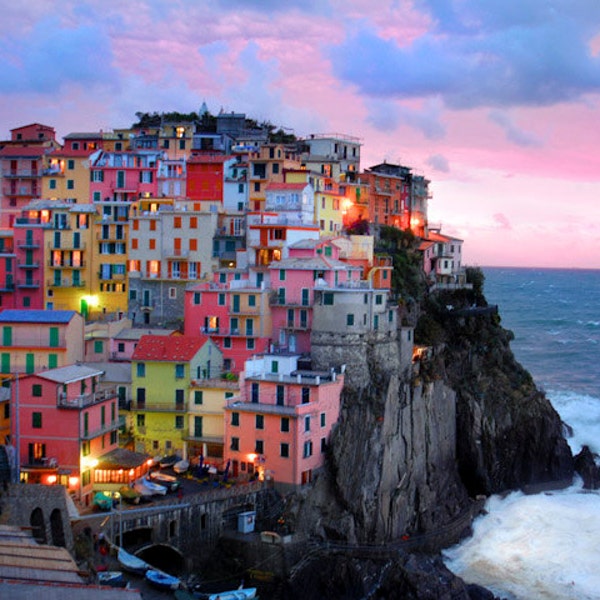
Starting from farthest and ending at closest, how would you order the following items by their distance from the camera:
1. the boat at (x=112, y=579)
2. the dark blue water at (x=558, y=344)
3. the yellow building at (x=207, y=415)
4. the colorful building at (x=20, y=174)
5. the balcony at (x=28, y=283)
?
the dark blue water at (x=558, y=344) < the colorful building at (x=20, y=174) < the balcony at (x=28, y=283) < the yellow building at (x=207, y=415) < the boat at (x=112, y=579)

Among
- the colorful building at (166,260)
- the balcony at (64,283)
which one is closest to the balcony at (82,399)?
the colorful building at (166,260)

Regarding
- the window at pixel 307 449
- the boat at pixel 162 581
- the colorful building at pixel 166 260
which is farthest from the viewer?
the colorful building at pixel 166 260

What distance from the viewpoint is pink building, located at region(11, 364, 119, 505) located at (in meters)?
47.2

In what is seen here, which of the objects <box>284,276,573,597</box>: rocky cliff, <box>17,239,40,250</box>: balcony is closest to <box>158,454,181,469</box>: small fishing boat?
<box>284,276,573,597</box>: rocky cliff

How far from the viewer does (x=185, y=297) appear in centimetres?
6294

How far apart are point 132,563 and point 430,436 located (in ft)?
83.2

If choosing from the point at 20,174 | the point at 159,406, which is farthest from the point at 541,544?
the point at 20,174

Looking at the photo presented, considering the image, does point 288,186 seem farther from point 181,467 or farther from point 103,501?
point 103,501

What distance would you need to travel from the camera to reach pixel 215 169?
74.6m

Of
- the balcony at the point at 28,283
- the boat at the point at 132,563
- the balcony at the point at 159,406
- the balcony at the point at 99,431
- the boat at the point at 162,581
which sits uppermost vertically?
the balcony at the point at 28,283

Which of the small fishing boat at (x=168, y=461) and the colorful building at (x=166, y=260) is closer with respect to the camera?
the small fishing boat at (x=168, y=461)

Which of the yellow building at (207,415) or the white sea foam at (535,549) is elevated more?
the yellow building at (207,415)

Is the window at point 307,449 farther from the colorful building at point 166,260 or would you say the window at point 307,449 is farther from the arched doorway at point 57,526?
the colorful building at point 166,260

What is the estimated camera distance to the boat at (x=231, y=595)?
4134cm
